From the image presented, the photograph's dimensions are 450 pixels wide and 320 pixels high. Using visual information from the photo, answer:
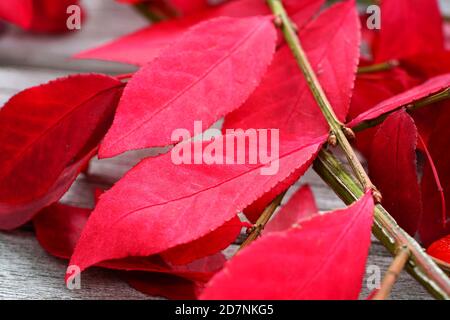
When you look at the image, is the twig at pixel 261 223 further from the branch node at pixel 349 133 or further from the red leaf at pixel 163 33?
the red leaf at pixel 163 33

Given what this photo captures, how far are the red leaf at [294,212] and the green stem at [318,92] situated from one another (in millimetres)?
72

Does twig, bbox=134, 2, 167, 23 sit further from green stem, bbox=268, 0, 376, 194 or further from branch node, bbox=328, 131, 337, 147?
branch node, bbox=328, 131, 337, 147

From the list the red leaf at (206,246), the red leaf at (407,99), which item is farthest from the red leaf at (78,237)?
the red leaf at (407,99)

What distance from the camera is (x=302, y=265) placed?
0.28m

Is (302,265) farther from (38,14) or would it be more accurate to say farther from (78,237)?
(38,14)

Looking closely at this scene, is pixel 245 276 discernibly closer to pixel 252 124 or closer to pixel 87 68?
pixel 252 124

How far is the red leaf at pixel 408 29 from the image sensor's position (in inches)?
20.5

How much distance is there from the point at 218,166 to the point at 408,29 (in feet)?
0.87

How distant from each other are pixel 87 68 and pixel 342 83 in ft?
1.34

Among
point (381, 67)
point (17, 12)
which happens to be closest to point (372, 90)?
point (381, 67)

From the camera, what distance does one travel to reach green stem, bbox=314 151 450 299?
292mm

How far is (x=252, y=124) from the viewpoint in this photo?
1.36 ft

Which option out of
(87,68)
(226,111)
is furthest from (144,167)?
(87,68)

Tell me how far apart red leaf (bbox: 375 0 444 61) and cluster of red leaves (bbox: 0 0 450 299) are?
27 millimetres
